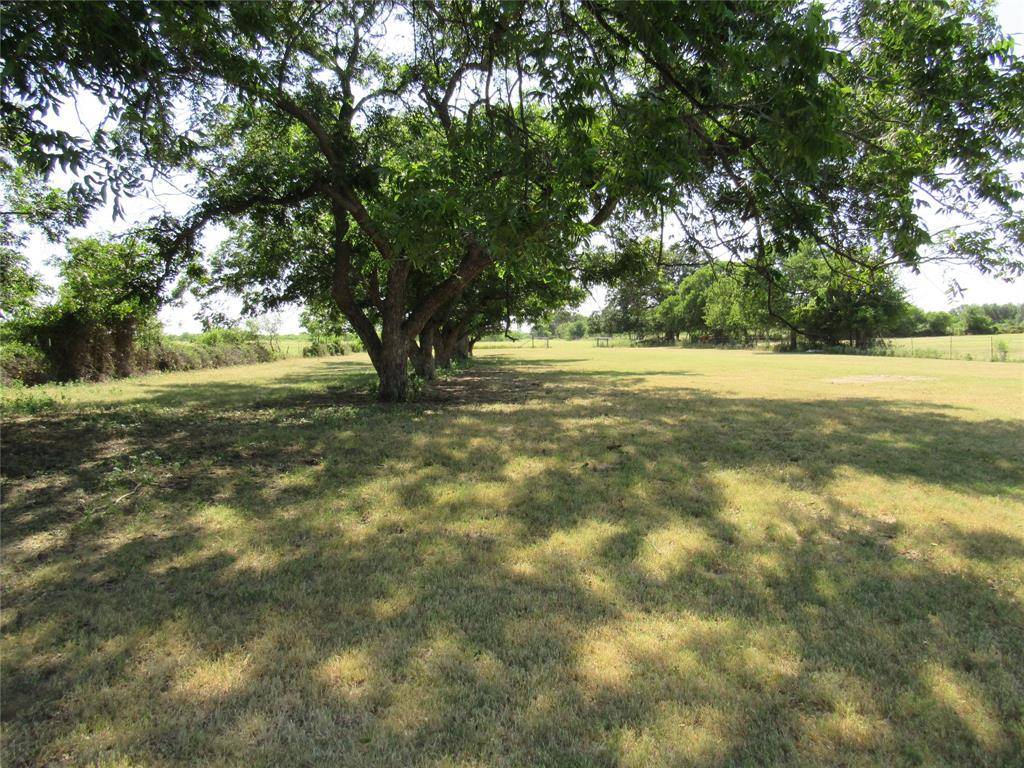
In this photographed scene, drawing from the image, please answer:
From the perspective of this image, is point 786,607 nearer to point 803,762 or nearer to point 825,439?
point 803,762

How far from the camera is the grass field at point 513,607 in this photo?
214 cm

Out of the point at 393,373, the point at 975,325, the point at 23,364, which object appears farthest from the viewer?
the point at 975,325

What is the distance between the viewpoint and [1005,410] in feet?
34.5

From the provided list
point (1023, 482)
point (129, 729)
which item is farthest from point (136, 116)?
point (1023, 482)

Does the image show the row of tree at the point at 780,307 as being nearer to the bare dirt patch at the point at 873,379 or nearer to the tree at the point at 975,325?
the tree at the point at 975,325

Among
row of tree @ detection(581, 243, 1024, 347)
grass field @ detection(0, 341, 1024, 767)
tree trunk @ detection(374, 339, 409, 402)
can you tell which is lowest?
grass field @ detection(0, 341, 1024, 767)

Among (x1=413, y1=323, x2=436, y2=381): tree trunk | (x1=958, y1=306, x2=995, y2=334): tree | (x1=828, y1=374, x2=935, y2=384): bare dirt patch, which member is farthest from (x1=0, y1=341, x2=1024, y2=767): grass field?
(x1=958, y1=306, x2=995, y2=334): tree

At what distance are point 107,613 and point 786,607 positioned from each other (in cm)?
390

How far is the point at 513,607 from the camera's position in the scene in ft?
10.2

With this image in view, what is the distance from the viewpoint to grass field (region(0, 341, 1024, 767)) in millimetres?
2139

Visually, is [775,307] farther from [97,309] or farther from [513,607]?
[97,309]

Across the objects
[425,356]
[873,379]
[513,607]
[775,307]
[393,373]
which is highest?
[775,307]

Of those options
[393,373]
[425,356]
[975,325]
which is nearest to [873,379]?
[425,356]

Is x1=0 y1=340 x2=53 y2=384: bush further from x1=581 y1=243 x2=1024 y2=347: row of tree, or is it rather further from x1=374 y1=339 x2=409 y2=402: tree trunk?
x1=581 y1=243 x2=1024 y2=347: row of tree
